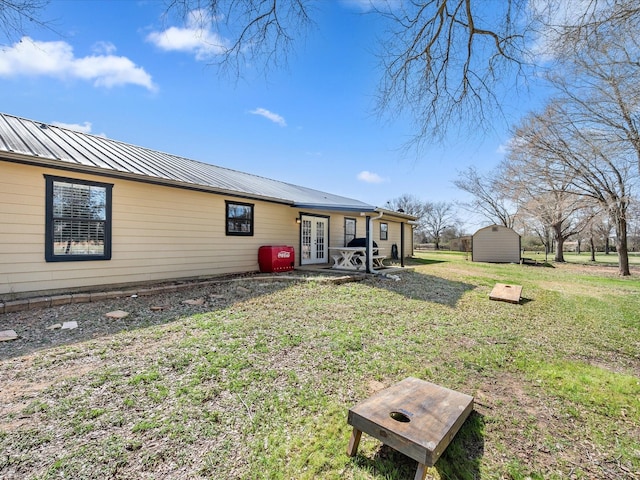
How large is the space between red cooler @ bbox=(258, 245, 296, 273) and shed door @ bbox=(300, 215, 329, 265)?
1562 mm

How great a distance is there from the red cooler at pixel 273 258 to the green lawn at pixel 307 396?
3820mm

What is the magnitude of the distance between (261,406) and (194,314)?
3037 mm

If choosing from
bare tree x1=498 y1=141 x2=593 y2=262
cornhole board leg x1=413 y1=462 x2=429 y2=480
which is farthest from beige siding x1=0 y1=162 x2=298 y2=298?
bare tree x1=498 y1=141 x2=593 y2=262

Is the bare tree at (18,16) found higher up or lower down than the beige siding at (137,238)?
higher up

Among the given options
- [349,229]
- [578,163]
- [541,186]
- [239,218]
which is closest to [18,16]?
[239,218]

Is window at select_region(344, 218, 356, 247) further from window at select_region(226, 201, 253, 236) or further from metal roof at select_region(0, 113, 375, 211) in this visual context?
window at select_region(226, 201, 253, 236)

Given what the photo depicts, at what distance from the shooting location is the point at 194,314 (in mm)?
5145

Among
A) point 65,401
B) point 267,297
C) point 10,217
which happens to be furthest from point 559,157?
point 10,217

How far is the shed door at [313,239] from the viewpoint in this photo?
1143 cm

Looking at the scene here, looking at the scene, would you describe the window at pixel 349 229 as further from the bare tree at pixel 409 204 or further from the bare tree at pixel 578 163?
the bare tree at pixel 409 204

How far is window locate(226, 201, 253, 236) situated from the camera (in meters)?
8.88

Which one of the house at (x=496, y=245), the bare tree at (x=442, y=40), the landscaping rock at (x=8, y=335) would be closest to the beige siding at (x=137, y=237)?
the landscaping rock at (x=8, y=335)

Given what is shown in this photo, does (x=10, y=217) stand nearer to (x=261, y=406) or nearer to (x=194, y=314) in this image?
(x=194, y=314)

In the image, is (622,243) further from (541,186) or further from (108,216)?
(108,216)
